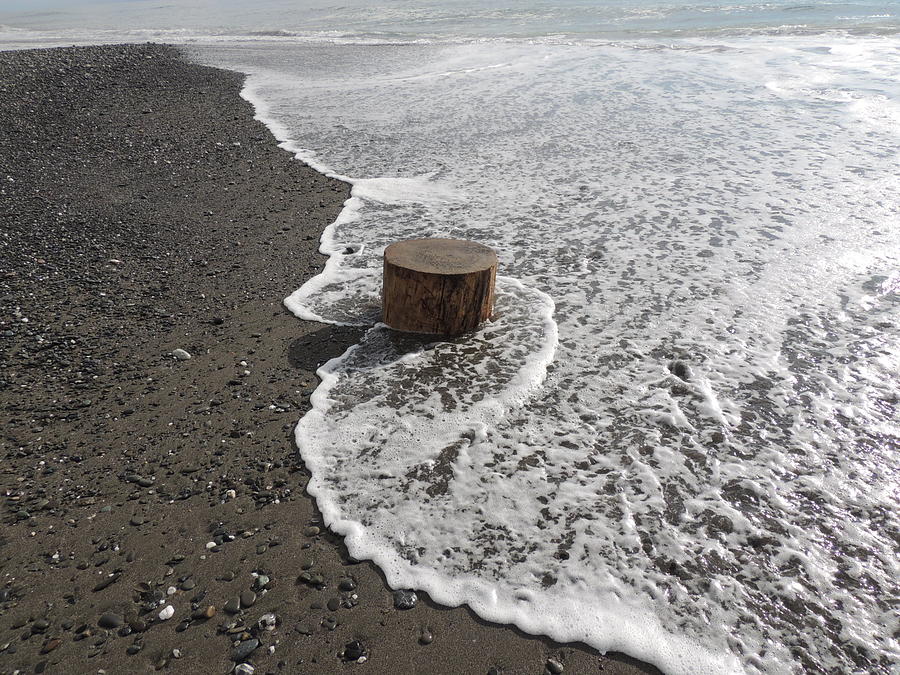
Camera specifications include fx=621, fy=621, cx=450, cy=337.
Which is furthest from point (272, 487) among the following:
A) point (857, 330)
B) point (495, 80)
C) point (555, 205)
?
point (495, 80)

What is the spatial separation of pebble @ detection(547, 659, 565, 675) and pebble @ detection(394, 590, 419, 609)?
53 centimetres

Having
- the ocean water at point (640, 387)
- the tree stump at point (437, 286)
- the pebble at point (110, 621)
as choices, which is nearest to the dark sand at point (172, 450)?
the pebble at point (110, 621)

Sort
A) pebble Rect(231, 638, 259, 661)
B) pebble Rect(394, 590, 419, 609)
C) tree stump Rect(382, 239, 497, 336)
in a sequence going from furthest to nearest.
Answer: tree stump Rect(382, 239, 497, 336) < pebble Rect(394, 590, 419, 609) < pebble Rect(231, 638, 259, 661)

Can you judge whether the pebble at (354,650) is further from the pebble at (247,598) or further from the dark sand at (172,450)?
the pebble at (247,598)

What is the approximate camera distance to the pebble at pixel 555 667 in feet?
6.97

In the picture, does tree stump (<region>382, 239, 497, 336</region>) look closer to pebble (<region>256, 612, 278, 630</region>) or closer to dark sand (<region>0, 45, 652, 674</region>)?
dark sand (<region>0, 45, 652, 674</region>)

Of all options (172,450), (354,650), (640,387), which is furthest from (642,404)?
(172,450)

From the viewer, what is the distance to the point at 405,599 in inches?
93.0

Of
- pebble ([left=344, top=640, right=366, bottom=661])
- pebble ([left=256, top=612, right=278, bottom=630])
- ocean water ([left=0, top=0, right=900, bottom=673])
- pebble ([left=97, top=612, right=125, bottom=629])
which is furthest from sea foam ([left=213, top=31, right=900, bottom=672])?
pebble ([left=97, top=612, right=125, bottom=629])

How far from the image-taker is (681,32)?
72.4 feet

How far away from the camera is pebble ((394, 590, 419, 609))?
7.67 feet

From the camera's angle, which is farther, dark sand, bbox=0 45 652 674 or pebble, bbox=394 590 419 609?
pebble, bbox=394 590 419 609

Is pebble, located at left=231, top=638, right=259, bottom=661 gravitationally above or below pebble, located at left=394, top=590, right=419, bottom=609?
above

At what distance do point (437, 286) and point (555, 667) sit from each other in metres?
2.34
